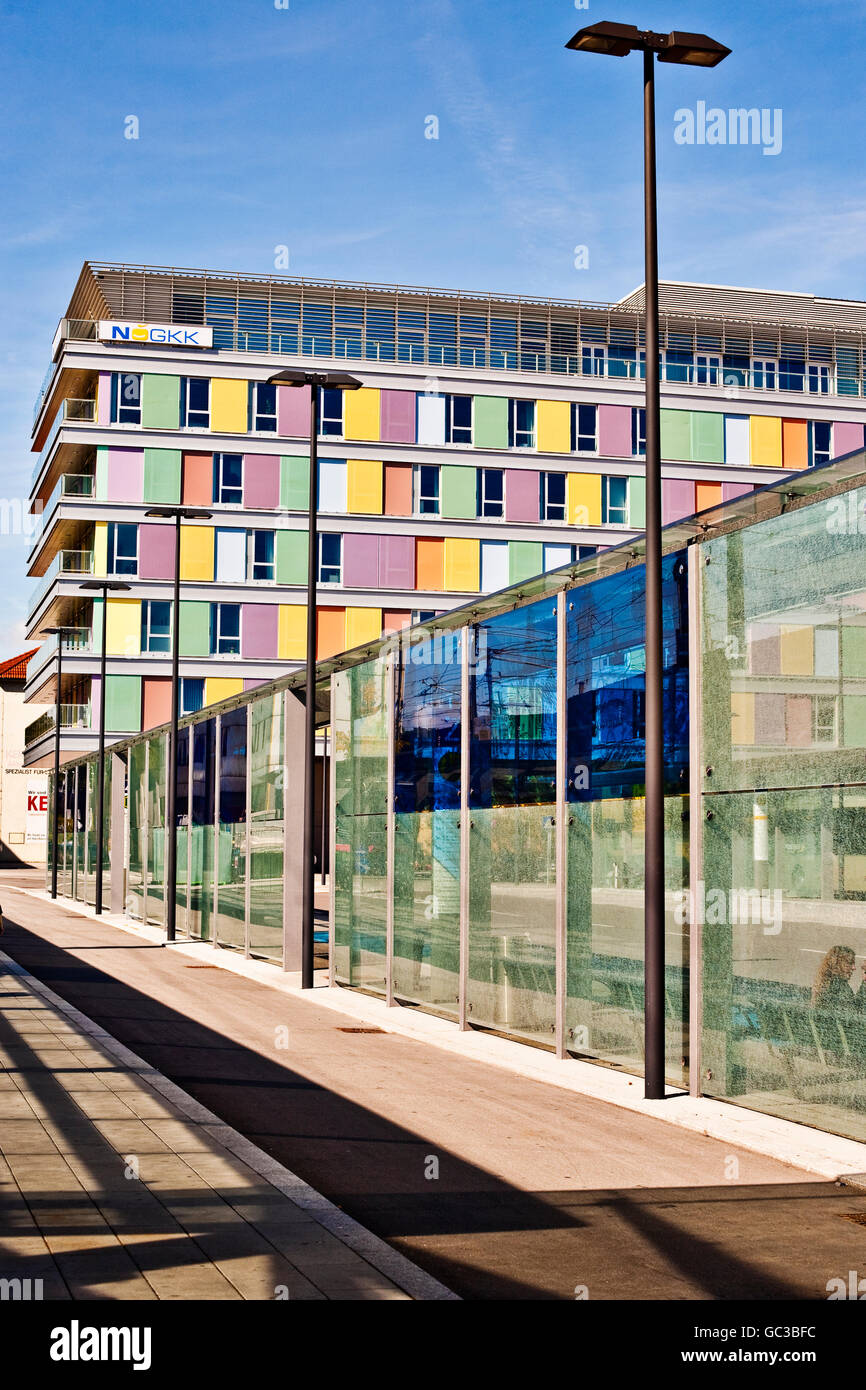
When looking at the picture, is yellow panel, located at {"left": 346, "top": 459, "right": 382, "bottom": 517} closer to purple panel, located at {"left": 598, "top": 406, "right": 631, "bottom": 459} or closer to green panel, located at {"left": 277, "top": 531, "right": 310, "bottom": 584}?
green panel, located at {"left": 277, "top": 531, "right": 310, "bottom": 584}

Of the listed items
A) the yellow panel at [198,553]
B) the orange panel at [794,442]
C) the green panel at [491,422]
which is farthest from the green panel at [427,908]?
the orange panel at [794,442]

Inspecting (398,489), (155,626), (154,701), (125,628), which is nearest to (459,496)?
(398,489)

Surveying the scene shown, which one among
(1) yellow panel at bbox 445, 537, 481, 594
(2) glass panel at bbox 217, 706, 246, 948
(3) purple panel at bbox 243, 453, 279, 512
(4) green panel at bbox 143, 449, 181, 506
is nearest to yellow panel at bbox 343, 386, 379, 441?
(3) purple panel at bbox 243, 453, 279, 512

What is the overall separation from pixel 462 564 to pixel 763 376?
14.9 meters

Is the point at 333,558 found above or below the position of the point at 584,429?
below

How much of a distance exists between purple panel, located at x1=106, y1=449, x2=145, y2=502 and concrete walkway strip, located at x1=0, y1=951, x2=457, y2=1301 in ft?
165

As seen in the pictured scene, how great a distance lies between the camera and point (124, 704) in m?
60.8

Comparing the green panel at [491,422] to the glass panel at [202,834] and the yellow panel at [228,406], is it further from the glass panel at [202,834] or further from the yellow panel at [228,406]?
the glass panel at [202,834]

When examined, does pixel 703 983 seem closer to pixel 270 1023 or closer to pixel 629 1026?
pixel 629 1026

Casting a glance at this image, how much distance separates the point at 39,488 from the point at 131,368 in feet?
42.5

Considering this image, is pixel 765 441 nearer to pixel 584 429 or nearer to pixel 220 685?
→ pixel 584 429

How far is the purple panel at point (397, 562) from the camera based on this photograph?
63219 millimetres

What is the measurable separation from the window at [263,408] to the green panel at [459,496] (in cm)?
717
